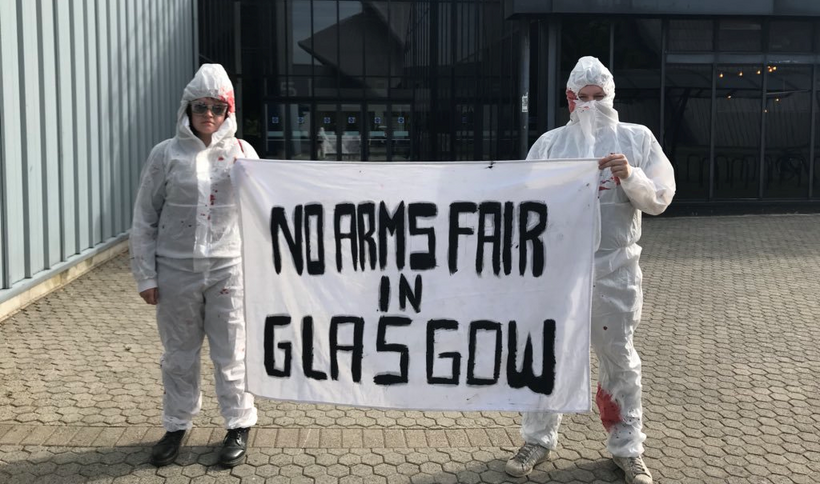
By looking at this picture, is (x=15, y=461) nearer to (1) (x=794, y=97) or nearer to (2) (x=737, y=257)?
(2) (x=737, y=257)

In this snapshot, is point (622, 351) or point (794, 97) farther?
point (794, 97)

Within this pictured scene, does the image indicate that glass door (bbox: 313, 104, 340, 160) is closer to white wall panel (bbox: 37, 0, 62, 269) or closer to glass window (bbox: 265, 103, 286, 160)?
glass window (bbox: 265, 103, 286, 160)

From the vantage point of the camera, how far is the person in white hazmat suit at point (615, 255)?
398 cm

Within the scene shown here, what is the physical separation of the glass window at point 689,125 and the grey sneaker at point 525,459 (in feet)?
42.3

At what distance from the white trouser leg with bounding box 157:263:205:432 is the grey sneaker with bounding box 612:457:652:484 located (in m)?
2.18

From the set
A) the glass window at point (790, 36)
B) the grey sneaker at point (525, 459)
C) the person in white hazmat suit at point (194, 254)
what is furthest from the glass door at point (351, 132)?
the grey sneaker at point (525, 459)

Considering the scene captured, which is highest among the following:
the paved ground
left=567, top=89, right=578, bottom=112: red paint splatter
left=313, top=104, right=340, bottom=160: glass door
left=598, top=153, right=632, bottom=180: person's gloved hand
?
left=313, top=104, right=340, bottom=160: glass door

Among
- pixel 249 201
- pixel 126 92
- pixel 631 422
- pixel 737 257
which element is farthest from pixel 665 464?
pixel 126 92

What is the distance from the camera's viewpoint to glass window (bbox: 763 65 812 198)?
16.3 metres

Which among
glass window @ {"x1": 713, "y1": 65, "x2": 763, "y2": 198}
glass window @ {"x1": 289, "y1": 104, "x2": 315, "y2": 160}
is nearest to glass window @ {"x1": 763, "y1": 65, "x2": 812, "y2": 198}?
glass window @ {"x1": 713, "y1": 65, "x2": 763, "y2": 198}

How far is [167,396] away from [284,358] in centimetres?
70

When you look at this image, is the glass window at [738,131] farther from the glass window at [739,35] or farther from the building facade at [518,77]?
the glass window at [739,35]

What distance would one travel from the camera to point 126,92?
1136 centimetres

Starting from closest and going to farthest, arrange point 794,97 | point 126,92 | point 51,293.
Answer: point 51,293
point 126,92
point 794,97
